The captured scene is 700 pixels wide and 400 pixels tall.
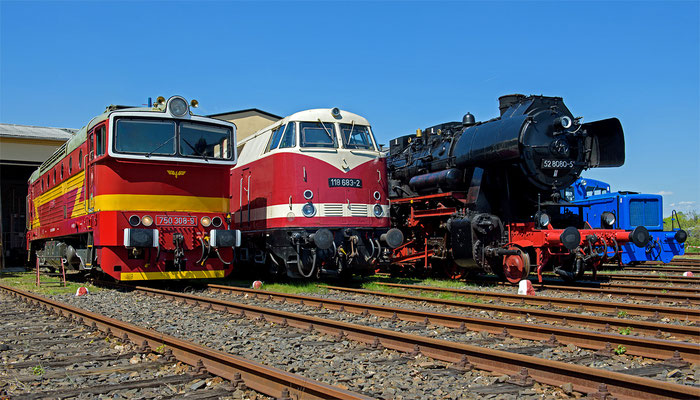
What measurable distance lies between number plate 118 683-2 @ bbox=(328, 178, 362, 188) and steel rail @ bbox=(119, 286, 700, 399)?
4.52m

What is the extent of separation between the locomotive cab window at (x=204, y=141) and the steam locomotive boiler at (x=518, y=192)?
4600 millimetres

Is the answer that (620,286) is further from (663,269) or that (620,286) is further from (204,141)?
(204,141)

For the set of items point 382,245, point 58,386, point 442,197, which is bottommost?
point 58,386

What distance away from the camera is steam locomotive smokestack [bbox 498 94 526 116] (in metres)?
12.8

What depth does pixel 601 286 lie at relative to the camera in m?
11.5

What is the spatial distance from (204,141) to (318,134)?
7.31ft

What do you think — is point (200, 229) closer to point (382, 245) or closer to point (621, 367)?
point (382, 245)

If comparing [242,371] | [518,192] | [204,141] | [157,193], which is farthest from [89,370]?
[518,192]

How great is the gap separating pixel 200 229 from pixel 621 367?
27.1 ft

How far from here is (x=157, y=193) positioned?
11.1m

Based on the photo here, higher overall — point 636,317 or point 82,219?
point 82,219

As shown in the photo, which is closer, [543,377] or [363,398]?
[363,398]

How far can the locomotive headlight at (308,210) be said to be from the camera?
11.2m

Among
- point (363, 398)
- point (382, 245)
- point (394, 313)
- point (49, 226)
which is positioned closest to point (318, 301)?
point (394, 313)
